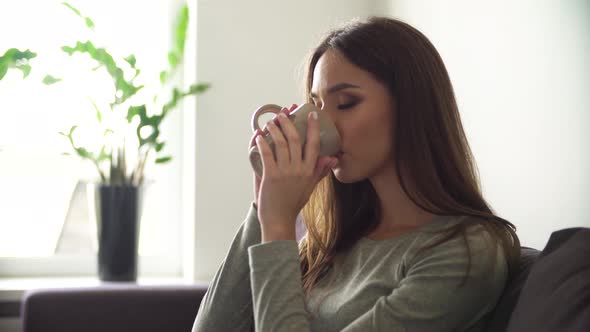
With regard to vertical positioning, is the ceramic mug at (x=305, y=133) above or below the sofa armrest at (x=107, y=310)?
above

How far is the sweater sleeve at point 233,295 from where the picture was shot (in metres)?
1.26

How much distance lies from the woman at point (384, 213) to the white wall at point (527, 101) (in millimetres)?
247

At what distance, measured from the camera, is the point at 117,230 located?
2230 mm

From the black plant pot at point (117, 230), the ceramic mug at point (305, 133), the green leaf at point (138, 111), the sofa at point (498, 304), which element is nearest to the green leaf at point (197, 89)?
the green leaf at point (138, 111)

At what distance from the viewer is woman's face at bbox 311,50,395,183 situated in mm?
1143

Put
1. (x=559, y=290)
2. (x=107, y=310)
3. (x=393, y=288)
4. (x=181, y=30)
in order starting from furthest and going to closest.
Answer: (x=181, y=30) < (x=107, y=310) < (x=393, y=288) < (x=559, y=290)

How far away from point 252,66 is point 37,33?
0.75 m

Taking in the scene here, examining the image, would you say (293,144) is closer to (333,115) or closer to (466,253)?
(333,115)

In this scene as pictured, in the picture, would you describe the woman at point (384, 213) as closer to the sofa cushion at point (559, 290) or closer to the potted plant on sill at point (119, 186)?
the sofa cushion at point (559, 290)

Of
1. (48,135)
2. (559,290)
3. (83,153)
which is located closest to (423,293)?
(559,290)

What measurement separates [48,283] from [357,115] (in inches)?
60.9

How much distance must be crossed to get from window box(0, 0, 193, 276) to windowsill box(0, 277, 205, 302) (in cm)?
9

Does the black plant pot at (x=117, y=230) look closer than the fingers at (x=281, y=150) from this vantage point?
No

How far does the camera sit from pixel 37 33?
101 inches
